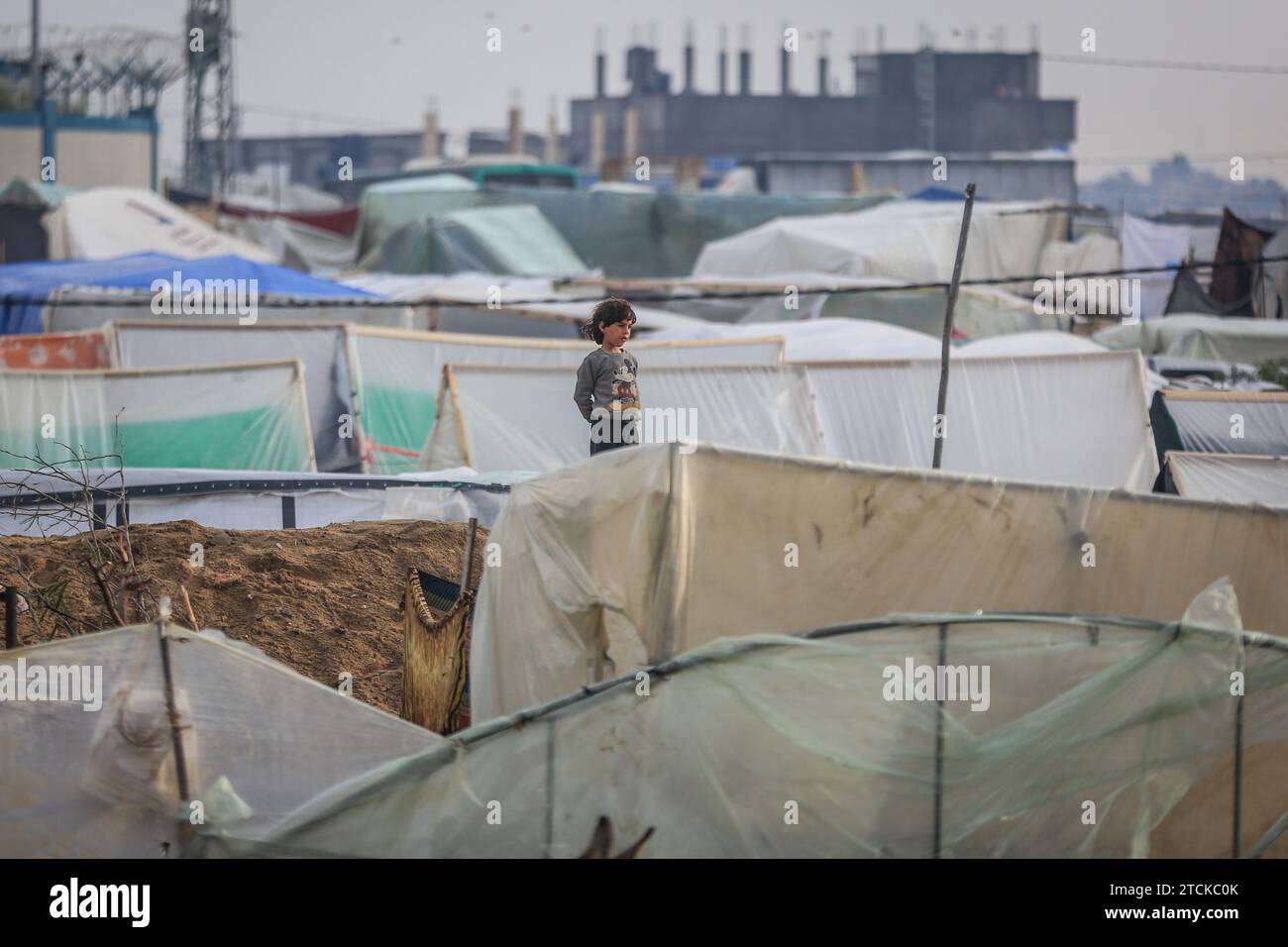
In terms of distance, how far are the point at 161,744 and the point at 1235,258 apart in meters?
22.1

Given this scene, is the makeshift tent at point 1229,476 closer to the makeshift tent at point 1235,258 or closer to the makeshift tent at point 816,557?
the makeshift tent at point 816,557

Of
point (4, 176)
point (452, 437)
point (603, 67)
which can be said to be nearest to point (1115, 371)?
point (452, 437)

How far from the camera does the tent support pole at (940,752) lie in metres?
5.48

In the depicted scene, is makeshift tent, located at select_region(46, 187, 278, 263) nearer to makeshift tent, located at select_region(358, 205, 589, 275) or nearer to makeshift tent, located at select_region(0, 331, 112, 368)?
makeshift tent, located at select_region(358, 205, 589, 275)

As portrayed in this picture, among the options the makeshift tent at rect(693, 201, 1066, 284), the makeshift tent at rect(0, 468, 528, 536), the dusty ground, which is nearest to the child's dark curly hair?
the dusty ground

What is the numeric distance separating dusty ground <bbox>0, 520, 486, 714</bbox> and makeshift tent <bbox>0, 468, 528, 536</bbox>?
35.7 inches

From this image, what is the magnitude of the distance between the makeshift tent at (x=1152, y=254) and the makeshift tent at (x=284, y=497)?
62.9 ft

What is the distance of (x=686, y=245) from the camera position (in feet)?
111

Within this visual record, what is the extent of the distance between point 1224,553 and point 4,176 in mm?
37936

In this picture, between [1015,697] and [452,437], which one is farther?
[452,437]

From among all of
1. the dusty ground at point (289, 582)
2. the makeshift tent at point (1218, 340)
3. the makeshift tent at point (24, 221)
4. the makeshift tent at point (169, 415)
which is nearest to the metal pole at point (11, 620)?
the dusty ground at point (289, 582)

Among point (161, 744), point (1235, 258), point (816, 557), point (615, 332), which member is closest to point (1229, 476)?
point (816, 557)

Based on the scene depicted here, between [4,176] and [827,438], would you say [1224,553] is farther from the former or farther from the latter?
[4,176]
